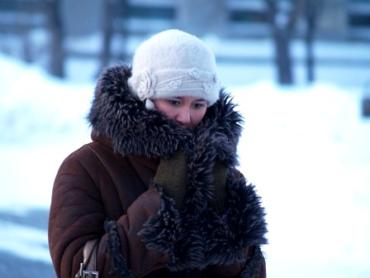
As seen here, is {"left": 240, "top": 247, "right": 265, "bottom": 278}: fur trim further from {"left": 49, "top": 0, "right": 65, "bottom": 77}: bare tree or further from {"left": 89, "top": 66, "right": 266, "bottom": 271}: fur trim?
{"left": 49, "top": 0, "right": 65, "bottom": 77}: bare tree

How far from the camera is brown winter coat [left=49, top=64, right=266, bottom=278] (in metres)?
2.37

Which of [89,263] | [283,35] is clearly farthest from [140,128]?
[283,35]

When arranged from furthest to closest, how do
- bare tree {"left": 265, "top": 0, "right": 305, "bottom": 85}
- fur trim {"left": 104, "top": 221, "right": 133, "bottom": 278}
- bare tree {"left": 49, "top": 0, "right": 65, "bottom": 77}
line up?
bare tree {"left": 265, "top": 0, "right": 305, "bottom": 85}
bare tree {"left": 49, "top": 0, "right": 65, "bottom": 77}
fur trim {"left": 104, "top": 221, "right": 133, "bottom": 278}

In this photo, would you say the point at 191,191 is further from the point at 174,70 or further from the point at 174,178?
the point at 174,70

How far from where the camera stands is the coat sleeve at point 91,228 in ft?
7.76

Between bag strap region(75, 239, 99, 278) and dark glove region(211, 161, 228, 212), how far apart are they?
0.36 meters

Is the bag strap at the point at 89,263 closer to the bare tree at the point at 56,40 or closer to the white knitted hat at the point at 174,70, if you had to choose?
the white knitted hat at the point at 174,70

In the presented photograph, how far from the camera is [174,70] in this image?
8.27ft

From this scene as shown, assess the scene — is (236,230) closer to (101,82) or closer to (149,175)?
(149,175)

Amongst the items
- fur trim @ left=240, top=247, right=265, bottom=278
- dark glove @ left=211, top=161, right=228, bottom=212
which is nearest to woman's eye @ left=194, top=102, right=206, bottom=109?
dark glove @ left=211, top=161, right=228, bottom=212

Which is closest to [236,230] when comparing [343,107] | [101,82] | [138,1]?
[101,82]

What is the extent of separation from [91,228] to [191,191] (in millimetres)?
303

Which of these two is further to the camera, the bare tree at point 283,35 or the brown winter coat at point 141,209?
the bare tree at point 283,35

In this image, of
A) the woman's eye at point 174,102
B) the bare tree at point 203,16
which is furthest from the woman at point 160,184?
the bare tree at point 203,16
